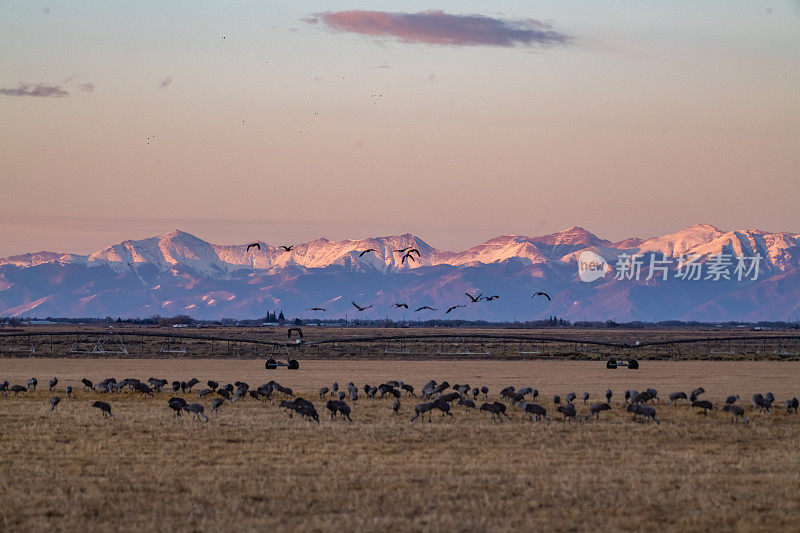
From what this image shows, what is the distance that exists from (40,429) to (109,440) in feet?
10.9

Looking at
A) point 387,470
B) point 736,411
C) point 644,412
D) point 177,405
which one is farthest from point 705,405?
point 177,405

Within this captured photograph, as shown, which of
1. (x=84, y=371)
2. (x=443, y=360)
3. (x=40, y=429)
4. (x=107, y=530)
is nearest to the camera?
(x=107, y=530)

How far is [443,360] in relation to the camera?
267 ft

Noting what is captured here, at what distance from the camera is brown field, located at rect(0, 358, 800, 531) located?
17609 mm

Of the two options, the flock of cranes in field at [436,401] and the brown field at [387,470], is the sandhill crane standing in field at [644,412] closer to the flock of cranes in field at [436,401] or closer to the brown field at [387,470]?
the flock of cranes in field at [436,401]

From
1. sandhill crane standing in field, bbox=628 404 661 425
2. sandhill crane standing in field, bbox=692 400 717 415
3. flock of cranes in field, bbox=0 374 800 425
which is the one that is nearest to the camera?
sandhill crane standing in field, bbox=628 404 661 425

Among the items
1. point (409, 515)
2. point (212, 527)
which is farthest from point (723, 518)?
point (212, 527)

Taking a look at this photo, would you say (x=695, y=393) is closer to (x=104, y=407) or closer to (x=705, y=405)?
(x=705, y=405)

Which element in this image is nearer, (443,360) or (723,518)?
(723,518)

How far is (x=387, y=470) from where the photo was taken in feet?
72.9

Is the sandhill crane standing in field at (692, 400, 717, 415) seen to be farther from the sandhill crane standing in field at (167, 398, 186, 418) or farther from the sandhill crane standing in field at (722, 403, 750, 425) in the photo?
the sandhill crane standing in field at (167, 398, 186, 418)

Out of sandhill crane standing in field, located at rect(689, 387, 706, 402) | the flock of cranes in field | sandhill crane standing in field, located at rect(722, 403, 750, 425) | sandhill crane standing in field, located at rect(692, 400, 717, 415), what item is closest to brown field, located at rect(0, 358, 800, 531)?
sandhill crane standing in field, located at rect(722, 403, 750, 425)

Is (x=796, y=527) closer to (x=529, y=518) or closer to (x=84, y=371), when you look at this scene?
(x=529, y=518)

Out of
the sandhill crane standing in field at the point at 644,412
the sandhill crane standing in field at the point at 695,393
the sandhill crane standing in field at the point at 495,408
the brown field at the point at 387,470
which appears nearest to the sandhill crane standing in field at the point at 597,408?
the brown field at the point at 387,470
